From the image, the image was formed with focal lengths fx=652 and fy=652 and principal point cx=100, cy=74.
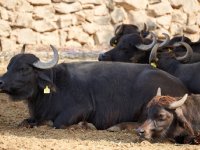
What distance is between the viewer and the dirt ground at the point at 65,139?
8.95m

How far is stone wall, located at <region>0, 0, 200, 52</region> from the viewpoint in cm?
2380

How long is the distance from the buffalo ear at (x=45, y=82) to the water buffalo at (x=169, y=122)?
2.42 m

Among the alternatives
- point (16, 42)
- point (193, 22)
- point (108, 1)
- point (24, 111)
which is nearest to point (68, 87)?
point (24, 111)

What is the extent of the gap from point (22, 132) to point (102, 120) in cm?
151

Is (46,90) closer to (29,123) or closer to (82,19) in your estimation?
(29,123)

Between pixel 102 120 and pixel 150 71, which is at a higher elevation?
pixel 150 71

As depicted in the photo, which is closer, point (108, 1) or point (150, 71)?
point (150, 71)

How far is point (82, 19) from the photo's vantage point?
2553 centimetres

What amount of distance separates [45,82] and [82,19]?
14.1 meters

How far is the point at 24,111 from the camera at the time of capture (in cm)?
1361

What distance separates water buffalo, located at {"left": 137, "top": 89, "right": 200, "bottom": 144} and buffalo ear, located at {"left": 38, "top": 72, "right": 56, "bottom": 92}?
95.4 inches

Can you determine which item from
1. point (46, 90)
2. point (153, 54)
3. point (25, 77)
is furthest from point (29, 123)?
point (153, 54)

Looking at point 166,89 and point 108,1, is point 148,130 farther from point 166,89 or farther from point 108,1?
point 108,1

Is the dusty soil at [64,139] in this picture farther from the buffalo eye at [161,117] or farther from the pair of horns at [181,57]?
the pair of horns at [181,57]
